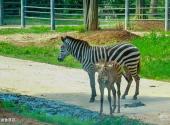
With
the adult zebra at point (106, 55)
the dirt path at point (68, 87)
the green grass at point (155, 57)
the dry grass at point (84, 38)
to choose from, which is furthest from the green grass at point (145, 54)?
the adult zebra at point (106, 55)

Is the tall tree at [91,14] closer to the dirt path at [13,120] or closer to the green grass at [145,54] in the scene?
the green grass at [145,54]

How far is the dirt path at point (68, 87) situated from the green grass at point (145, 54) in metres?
0.99

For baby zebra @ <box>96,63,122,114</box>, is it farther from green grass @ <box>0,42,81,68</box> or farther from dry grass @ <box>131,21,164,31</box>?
dry grass @ <box>131,21,164,31</box>

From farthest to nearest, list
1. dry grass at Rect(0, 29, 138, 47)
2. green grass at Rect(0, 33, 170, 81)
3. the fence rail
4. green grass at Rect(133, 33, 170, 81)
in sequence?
the fence rail, dry grass at Rect(0, 29, 138, 47), green grass at Rect(0, 33, 170, 81), green grass at Rect(133, 33, 170, 81)

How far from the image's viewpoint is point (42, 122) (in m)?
10.8

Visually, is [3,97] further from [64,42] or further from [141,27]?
[141,27]

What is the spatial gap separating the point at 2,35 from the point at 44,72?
1265 centimetres

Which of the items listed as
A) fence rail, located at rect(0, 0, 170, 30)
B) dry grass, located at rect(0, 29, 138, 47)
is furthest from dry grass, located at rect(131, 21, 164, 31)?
dry grass, located at rect(0, 29, 138, 47)

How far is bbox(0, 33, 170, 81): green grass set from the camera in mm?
19109

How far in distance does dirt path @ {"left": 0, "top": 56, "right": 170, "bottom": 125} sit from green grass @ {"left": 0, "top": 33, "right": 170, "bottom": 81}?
38.9 inches

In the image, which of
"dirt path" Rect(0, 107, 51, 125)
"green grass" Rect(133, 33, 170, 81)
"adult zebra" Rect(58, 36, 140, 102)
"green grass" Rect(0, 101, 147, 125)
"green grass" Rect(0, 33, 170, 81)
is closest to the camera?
"dirt path" Rect(0, 107, 51, 125)

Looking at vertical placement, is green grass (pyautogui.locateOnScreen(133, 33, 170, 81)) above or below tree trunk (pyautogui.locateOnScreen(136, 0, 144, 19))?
below

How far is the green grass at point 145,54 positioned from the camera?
19109mm

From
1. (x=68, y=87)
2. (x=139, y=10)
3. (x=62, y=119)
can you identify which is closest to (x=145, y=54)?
(x=68, y=87)
